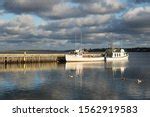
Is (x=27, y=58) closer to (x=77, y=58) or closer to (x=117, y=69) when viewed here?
(x=77, y=58)

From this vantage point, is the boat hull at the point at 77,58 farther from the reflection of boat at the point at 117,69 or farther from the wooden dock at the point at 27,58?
the reflection of boat at the point at 117,69

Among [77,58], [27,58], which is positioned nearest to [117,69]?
[77,58]

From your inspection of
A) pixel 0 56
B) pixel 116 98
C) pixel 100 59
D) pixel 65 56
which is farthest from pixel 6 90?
pixel 100 59

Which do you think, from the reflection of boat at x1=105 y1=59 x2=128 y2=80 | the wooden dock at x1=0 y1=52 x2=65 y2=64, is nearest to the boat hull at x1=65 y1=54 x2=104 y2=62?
the wooden dock at x1=0 y1=52 x2=65 y2=64

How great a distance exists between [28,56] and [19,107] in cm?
9246

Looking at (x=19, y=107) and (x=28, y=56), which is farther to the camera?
(x=28, y=56)

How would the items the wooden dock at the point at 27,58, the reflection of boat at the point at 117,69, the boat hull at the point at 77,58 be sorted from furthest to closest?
the boat hull at the point at 77,58 < the wooden dock at the point at 27,58 < the reflection of boat at the point at 117,69

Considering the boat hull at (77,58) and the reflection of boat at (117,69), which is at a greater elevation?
the boat hull at (77,58)

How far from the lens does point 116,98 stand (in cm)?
4516

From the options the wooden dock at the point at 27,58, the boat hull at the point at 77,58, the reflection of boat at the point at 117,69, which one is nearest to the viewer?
the reflection of boat at the point at 117,69

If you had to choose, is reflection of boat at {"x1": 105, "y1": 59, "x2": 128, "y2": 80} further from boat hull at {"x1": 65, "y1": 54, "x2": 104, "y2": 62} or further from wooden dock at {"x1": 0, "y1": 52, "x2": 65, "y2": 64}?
wooden dock at {"x1": 0, "y1": 52, "x2": 65, "y2": 64}

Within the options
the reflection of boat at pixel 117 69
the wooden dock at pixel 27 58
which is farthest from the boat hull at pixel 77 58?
the reflection of boat at pixel 117 69

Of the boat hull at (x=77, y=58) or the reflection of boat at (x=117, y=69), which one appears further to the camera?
the boat hull at (x=77, y=58)

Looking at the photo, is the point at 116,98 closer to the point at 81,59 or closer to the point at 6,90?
the point at 6,90
